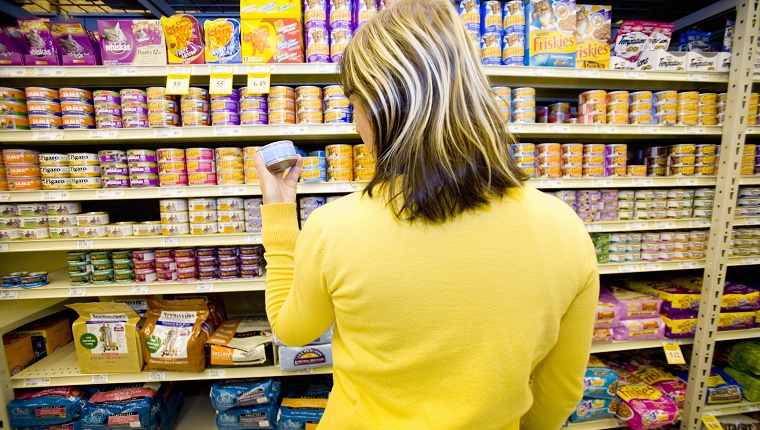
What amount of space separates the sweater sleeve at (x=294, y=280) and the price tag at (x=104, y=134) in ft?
3.91

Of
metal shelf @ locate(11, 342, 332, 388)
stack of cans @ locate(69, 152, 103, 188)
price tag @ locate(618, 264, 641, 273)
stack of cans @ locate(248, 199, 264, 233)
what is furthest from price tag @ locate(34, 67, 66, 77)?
price tag @ locate(618, 264, 641, 273)

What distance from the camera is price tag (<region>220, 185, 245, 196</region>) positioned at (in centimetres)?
154

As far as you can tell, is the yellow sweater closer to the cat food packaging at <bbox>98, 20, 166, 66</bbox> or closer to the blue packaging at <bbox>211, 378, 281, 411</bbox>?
the blue packaging at <bbox>211, 378, 281, 411</bbox>

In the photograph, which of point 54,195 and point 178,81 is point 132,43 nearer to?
point 178,81

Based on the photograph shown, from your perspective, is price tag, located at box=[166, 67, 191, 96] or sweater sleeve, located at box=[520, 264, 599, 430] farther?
price tag, located at box=[166, 67, 191, 96]

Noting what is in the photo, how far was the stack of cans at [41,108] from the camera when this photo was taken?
147cm

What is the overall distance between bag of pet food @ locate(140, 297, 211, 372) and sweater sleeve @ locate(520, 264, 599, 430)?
148cm

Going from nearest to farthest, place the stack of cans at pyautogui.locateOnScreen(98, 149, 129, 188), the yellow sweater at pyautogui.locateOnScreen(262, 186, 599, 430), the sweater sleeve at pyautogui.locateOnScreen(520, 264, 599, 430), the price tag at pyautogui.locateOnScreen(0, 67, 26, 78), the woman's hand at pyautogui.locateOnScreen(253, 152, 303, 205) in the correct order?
the yellow sweater at pyautogui.locateOnScreen(262, 186, 599, 430), the sweater sleeve at pyautogui.locateOnScreen(520, 264, 599, 430), the woman's hand at pyautogui.locateOnScreen(253, 152, 303, 205), the price tag at pyautogui.locateOnScreen(0, 67, 26, 78), the stack of cans at pyautogui.locateOnScreen(98, 149, 129, 188)

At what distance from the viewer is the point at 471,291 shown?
1.91ft

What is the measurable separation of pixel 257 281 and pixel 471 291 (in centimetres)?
133

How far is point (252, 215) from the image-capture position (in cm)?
161

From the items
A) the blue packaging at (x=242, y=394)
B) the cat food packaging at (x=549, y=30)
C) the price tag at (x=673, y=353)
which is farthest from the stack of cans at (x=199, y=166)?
the price tag at (x=673, y=353)

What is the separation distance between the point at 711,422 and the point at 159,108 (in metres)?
3.37

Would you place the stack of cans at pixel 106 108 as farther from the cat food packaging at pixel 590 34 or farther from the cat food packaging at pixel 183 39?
the cat food packaging at pixel 590 34
